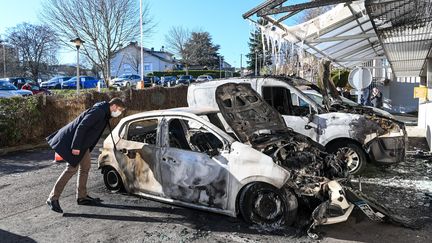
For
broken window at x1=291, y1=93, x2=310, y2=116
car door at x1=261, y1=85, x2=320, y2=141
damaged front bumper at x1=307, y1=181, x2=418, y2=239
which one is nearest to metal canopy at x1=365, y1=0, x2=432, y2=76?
broken window at x1=291, y1=93, x2=310, y2=116

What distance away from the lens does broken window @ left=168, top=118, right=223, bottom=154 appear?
5156 millimetres

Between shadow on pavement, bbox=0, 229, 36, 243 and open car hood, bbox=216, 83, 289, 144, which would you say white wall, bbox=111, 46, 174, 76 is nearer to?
open car hood, bbox=216, 83, 289, 144

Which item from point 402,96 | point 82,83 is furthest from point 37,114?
point 82,83

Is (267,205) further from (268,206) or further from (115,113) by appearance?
(115,113)

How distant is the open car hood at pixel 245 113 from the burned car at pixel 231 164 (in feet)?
0.04

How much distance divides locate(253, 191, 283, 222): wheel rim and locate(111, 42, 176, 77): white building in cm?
5765

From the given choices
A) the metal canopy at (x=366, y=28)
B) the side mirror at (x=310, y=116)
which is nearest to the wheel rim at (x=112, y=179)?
the side mirror at (x=310, y=116)

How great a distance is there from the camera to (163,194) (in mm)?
5215

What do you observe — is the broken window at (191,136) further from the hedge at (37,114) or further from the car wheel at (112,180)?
the hedge at (37,114)

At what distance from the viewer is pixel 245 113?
17.5 feet

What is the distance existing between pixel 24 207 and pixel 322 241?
4166 millimetres

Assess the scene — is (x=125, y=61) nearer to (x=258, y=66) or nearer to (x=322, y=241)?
(x=258, y=66)

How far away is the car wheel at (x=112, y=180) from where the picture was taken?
587 centimetres

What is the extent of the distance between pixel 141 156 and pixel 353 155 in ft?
12.7
